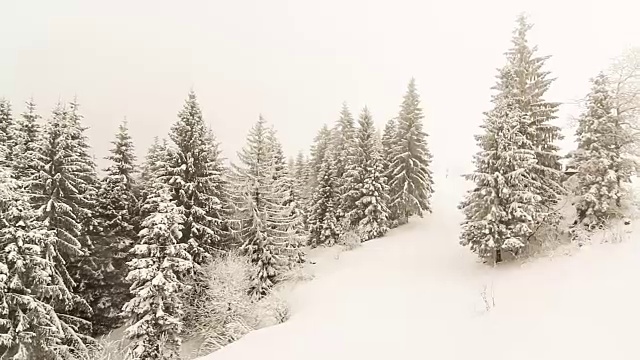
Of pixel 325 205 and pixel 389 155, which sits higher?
pixel 389 155

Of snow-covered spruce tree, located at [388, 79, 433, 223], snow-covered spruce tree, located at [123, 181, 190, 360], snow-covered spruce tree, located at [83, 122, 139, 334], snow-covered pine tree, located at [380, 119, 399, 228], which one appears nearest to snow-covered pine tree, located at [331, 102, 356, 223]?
snow-covered pine tree, located at [380, 119, 399, 228]

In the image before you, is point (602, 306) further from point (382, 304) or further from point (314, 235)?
point (314, 235)

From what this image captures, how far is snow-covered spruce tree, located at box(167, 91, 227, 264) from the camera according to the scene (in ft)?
83.0

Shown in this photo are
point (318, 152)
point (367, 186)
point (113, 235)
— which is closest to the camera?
point (113, 235)

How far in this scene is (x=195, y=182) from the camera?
26.1 meters

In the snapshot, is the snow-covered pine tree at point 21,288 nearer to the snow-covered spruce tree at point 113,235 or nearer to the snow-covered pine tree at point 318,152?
the snow-covered spruce tree at point 113,235

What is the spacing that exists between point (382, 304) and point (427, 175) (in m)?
23.9

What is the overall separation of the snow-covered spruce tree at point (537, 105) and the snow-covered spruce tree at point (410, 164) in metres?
13.3

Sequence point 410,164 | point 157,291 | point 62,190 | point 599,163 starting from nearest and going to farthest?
point 599,163, point 157,291, point 62,190, point 410,164

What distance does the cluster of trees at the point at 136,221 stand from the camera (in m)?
16.4

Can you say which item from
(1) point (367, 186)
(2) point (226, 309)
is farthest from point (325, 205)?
(2) point (226, 309)

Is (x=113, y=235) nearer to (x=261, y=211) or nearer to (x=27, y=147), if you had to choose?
(x=27, y=147)

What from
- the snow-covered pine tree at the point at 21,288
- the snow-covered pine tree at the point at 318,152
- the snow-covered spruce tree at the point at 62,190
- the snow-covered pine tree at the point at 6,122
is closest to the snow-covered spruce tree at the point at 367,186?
the snow-covered pine tree at the point at 318,152

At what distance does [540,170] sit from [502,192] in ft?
15.5
